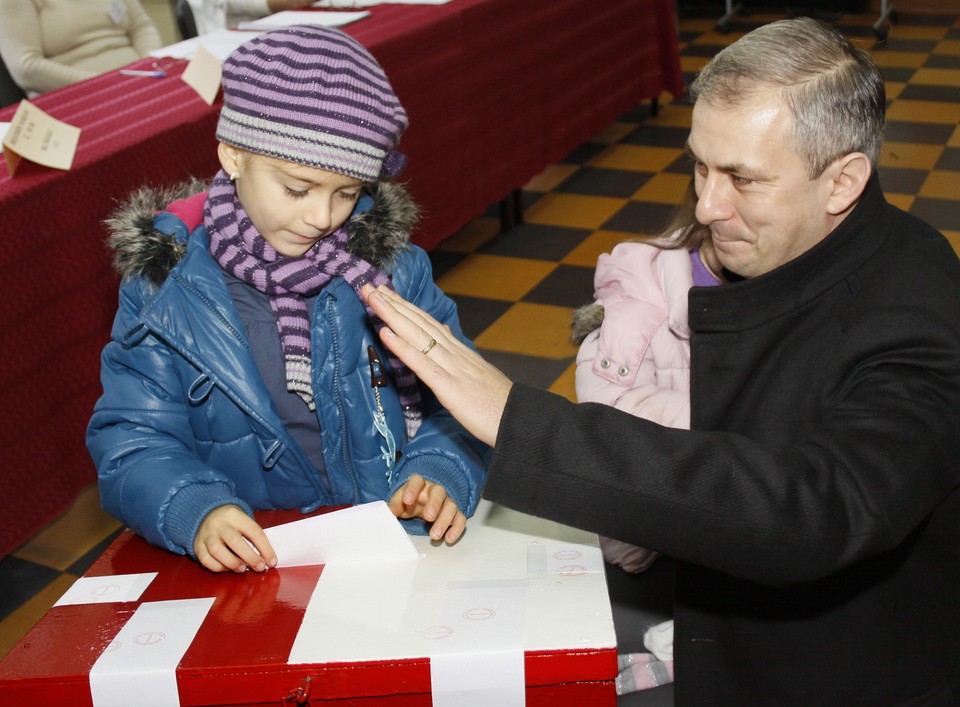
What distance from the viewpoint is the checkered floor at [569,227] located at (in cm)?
273

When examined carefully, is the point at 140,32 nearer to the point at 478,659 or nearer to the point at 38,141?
the point at 38,141

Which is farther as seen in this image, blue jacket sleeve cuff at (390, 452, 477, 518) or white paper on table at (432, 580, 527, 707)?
blue jacket sleeve cuff at (390, 452, 477, 518)

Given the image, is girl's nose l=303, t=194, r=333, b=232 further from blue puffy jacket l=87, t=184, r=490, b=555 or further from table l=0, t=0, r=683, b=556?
table l=0, t=0, r=683, b=556

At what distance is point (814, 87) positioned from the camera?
1.30 metres

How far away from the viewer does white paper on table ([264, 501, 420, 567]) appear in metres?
1.31

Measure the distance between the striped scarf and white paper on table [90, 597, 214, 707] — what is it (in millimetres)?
528

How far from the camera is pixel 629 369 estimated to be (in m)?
2.08

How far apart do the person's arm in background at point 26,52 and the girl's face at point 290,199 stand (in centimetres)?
283

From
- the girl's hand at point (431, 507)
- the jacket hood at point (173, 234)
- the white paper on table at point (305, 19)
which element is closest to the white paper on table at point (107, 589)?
the girl's hand at point (431, 507)

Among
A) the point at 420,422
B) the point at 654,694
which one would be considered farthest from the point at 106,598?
the point at 654,694

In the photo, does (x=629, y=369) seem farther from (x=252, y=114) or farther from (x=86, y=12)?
(x=86, y=12)

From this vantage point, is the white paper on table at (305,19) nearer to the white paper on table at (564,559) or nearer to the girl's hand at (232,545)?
the girl's hand at (232,545)

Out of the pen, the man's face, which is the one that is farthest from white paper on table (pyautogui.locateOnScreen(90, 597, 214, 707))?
the pen

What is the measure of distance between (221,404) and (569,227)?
10.6 ft
